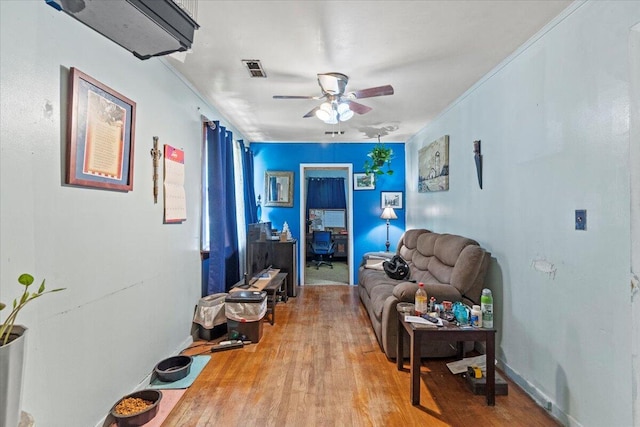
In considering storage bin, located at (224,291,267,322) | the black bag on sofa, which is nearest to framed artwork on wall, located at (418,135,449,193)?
the black bag on sofa

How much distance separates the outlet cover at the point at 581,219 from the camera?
5.94ft

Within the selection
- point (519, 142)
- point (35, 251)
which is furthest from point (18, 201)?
point (519, 142)

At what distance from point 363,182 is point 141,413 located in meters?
4.66

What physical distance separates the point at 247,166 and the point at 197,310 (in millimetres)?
2535

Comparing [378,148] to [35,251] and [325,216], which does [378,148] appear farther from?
[35,251]

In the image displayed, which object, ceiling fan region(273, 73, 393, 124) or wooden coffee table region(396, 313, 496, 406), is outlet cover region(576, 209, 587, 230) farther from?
ceiling fan region(273, 73, 393, 124)

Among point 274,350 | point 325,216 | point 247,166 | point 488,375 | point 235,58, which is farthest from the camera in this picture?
point 325,216

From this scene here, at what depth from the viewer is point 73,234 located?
1657 millimetres

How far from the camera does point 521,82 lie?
94.8 inches

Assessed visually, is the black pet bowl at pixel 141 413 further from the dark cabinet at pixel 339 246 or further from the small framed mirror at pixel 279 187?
the dark cabinet at pixel 339 246

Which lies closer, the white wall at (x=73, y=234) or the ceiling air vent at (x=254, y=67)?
the white wall at (x=73, y=234)

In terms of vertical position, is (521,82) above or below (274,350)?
above

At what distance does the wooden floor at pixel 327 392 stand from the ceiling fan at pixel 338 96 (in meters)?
2.27

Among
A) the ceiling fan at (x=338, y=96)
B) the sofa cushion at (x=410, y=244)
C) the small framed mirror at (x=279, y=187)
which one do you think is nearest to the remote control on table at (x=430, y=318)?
the ceiling fan at (x=338, y=96)
